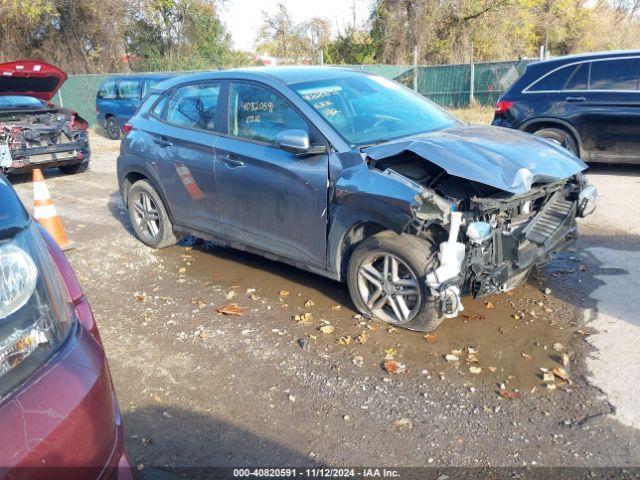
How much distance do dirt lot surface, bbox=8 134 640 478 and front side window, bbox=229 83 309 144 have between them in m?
1.41

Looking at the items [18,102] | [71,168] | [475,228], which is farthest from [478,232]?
[71,168]

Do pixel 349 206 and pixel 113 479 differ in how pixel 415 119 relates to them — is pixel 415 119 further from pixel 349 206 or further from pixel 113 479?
pixel 113 479

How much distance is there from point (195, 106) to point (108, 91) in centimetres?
1336

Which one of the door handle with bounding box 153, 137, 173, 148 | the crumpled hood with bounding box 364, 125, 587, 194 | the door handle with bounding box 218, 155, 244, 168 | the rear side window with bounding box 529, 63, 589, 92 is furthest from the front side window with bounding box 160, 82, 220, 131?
the rear side window with bounding box 529, 63, 589, 92

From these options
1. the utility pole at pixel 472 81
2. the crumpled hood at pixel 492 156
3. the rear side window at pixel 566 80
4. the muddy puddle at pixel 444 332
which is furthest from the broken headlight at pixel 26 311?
the utility pole at pixel 472 81

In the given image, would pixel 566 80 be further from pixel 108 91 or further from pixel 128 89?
pixel 108 91

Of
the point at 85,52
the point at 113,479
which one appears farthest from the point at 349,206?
the point at 85,52

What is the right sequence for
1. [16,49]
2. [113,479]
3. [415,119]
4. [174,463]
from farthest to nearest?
[16,49]
[415,119]
[174,463]
[113,479]

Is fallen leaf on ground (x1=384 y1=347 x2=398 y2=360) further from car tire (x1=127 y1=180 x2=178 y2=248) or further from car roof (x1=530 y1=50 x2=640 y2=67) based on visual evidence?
car roof (x1=530 y1=50 x2=640 y2=67)

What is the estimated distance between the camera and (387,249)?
Answer: 4004 millimetres

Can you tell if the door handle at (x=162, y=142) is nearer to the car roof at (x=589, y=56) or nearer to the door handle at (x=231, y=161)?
the door handle at (x=231, y=161)

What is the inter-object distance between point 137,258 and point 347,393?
11.4 ft

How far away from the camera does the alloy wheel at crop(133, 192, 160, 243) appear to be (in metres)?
6.19

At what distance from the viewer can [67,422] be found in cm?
164
